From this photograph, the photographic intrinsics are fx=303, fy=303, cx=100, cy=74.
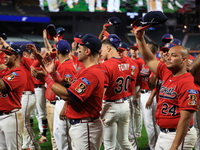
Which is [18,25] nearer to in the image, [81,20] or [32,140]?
[81,20]

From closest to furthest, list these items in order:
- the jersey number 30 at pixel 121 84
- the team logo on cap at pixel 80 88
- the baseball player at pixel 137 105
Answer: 1. the team logo on cap at pixel 80 88
2. the jersey number 30 at pixel 121 84
3. the baseball player at pixel 137 105

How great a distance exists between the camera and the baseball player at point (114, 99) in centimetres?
493

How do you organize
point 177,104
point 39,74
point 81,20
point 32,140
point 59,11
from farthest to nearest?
point 81,20, point 59,11, point 32,140, point 39,74, point 177,104

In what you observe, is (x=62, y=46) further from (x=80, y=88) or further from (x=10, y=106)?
(x=80, y=88)

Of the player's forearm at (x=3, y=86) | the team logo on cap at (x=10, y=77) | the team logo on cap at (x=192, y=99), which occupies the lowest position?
the player's forearm at (x=3, y=86)

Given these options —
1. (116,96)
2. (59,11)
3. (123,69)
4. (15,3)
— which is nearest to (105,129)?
(116,96)

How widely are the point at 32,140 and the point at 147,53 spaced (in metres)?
3.37

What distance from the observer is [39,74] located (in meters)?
3.56

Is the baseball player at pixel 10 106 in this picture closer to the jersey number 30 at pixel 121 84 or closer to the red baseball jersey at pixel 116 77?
the red baseball jersey at pixel 116 77

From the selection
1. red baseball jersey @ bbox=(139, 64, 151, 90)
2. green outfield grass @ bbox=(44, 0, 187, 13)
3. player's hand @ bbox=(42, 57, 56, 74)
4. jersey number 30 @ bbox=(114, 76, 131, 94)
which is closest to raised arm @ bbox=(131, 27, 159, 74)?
player's hand @ bbox=(42, 57, 56, 74)

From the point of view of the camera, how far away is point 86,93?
11.2 ft

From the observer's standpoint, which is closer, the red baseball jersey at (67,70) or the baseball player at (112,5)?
the red baseball jersey at (67,70)

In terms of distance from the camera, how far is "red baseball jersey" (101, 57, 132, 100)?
4902 millimetres

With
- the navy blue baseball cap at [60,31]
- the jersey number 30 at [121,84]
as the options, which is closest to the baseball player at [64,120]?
the jersey number 30 at [121,84]
